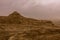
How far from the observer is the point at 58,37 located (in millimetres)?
44438

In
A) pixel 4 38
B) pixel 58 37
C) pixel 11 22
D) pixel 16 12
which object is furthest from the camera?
pixel 16 12

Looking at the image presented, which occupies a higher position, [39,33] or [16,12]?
[16,12]

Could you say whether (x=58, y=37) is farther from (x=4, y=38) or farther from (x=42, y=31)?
(x=4, y=38)

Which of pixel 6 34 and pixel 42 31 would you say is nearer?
pixel 42 31

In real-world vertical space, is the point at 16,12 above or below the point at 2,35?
above

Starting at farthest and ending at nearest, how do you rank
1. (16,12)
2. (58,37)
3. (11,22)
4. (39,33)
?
(16,12) < (11,22) < (39,33) < (58,37)

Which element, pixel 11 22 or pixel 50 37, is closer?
pixel 50 37

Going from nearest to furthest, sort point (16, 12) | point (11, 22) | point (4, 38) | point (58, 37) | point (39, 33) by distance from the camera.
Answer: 1. point (58, 37)
2. point (39, 33)
3. point (4, 38)
4. point (11, 22)
5. point (16, 12)

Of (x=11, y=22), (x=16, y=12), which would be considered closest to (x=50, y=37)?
(x=11, y=22)

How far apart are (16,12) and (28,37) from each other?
46.3m

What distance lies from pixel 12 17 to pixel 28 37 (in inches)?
1656

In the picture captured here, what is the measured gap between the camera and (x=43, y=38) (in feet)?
147

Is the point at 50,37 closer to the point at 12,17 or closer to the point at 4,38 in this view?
the point at 4,38

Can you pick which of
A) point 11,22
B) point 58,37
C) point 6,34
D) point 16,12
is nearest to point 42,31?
point 58,37
